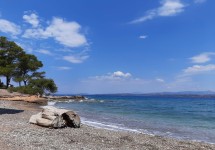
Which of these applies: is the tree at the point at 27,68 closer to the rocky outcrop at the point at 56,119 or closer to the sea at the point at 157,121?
the sea at the point at 157,121

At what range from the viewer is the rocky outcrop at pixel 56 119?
19.5 m

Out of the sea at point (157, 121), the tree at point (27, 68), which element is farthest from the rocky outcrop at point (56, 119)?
the tree at point (27, 68)

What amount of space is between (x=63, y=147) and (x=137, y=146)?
4049 mm

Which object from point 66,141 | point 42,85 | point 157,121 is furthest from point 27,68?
point 66,141

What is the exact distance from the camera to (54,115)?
2000 centimetres

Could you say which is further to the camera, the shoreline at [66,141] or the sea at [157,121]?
the sea at [157,121]

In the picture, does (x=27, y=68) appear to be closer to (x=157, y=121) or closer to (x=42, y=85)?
(x=42, y=85)

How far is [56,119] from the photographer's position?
773 inches

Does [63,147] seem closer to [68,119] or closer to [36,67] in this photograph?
[68,119]

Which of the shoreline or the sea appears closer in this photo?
the shoreline

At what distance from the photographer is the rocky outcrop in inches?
768

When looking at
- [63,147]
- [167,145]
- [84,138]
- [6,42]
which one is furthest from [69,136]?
[6,42]

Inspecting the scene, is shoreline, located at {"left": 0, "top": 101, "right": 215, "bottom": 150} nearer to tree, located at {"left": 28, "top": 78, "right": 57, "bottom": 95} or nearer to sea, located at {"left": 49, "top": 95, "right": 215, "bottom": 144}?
sea, located at {"left": 49, "top": 95, "right": 215, "bottom": 144}

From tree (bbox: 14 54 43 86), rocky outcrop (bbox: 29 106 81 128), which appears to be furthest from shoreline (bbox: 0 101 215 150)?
tree (bbox: 14 54 43 86)
